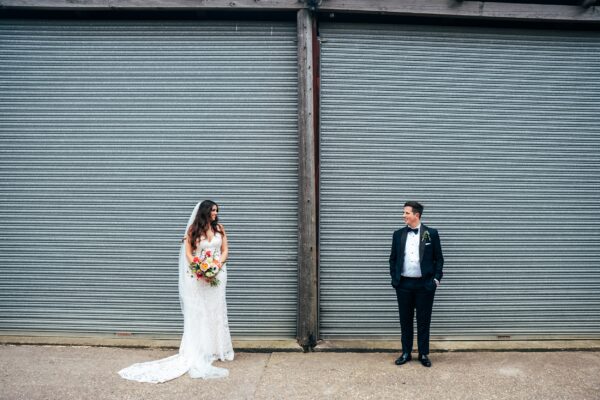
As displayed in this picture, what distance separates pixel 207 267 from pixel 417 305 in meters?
2.73

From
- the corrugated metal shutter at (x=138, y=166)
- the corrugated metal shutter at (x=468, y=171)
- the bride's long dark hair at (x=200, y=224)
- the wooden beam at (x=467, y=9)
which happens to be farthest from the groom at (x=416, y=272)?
the wooden beam at (x=467, y=9)

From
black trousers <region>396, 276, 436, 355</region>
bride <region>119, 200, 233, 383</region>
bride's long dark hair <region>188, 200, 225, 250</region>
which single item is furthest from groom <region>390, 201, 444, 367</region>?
bride's long dark hair <region>188, 200, 225, 250</region>

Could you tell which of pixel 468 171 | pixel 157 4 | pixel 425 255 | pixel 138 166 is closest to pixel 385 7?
pixel 468 171

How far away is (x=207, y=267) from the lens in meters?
5.13

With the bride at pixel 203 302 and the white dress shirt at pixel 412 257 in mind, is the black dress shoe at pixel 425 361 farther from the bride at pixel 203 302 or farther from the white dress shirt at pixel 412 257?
the bride at pixel 203 302

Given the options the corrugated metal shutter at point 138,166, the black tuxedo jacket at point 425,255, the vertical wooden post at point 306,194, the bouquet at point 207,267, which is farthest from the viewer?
the corrugated metal shutter at point 138,166

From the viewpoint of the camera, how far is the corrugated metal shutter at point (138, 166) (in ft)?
20.0

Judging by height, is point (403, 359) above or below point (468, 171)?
below

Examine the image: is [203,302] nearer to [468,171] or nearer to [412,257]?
[412,257]

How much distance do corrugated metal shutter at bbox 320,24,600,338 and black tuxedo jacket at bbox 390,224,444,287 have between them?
0.87 metres

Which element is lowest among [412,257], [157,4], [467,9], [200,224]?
[412,257]

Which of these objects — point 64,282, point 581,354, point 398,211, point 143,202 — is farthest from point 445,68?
point 64,282

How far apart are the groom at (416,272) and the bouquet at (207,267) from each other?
7.58 feet

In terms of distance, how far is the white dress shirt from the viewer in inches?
200
